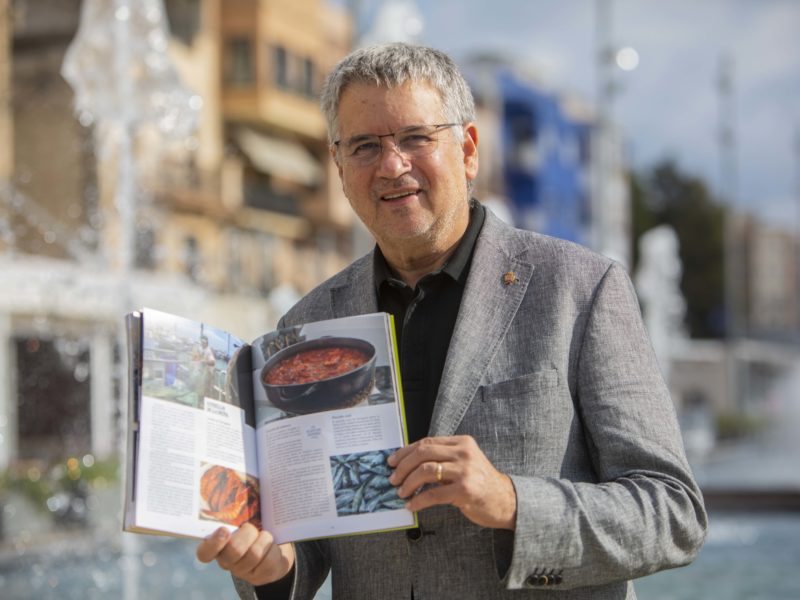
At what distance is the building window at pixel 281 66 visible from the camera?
1253 inches

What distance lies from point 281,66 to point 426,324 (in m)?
30.4

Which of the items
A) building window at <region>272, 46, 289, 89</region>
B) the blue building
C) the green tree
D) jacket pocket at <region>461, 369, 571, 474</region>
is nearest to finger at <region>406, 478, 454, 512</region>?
jacket pocket at <region>461, 369, 571, 474</region>

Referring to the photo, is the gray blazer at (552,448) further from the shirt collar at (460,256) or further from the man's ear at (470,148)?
the man's ear at (470,148)

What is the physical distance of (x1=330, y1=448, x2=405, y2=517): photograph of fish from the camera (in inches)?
81.3

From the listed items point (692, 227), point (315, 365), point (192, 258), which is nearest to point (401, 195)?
point (315, 365)

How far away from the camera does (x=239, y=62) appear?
3128 centimetres

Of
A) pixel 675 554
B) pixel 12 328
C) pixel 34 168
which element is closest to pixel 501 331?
pixel 675 554

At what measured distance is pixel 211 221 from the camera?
100 ft

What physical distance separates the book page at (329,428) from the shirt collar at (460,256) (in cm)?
29

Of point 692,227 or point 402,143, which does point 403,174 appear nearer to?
point 402,143

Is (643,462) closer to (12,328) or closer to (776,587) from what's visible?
(776,587)

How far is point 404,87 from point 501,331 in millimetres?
464

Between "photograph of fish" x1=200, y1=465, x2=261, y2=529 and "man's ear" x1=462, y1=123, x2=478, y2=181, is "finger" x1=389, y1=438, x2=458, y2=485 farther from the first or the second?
"man's ear" x1=462, y1=123, x2=478, y2=181

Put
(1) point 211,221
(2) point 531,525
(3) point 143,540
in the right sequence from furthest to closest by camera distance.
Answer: (1) point 211,221 < (3) point 143,540 < (2) point 531,525
